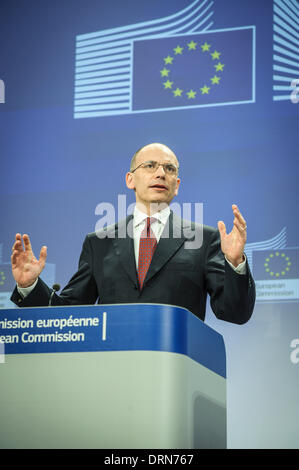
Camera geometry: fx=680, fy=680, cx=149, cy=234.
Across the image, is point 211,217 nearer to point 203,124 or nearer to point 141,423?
point 203,124

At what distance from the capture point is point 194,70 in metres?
4.26

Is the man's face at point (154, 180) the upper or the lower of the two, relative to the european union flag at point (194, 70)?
lower

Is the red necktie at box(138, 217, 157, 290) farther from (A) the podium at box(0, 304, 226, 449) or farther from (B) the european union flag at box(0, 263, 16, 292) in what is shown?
(B) the european union flag at box(0, 263, 16, 292)

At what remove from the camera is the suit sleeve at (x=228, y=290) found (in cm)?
245

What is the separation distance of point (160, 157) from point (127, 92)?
1.48 meters

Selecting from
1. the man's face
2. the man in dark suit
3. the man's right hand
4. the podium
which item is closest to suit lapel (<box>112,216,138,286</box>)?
the man in dark suit

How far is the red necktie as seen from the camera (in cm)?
Answer: 275

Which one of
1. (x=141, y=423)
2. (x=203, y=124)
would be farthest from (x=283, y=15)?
(x=141, y=423)

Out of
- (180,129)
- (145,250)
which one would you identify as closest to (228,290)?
(145,250)

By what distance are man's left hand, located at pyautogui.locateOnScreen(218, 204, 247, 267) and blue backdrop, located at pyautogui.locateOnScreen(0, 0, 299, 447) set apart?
1.47 m

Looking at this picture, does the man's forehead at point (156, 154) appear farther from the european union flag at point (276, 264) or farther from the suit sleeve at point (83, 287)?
the european union flag at point (276, 264)

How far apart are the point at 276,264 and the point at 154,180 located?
116 cm

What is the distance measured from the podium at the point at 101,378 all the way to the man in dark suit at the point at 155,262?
1.43 feet

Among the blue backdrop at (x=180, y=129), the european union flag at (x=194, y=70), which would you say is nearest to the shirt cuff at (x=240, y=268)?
the blue backdrop at (x=180, y=129)
